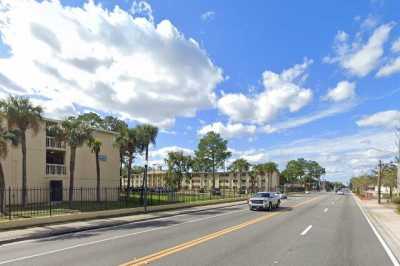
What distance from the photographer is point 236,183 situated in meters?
150

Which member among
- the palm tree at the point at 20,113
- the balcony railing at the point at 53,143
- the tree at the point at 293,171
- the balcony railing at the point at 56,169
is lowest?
the tree at the point at 293,171

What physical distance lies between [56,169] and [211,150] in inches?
2616

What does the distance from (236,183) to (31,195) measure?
4655 inches

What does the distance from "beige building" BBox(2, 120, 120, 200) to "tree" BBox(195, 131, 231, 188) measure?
5657 centimetres

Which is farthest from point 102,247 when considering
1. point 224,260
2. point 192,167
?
point 192,167

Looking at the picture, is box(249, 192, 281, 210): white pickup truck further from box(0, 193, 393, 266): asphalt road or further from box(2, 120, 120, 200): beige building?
box(2, 120, 120, 200): beige building

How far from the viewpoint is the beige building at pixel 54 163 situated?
35.0 metres

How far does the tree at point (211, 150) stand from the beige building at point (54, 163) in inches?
2227

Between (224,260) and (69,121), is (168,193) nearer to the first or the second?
(69,121)

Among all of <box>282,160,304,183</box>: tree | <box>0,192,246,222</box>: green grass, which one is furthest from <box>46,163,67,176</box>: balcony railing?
<box>282,160,304,183</box>: tree

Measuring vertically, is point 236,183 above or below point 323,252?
below

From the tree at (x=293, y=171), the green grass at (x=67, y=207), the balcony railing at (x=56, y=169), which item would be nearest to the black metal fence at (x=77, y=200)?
the green grass at (x=67, y=207)

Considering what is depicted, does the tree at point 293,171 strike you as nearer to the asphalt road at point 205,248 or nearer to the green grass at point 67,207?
the green grass at point 67,207

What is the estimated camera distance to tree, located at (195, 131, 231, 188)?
342 feet
